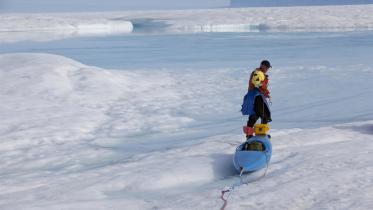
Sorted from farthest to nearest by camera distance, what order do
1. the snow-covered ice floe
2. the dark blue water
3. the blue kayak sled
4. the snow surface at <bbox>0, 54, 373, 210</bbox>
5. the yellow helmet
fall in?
1. the snow-covered ice floe
2. the dark blue water
3. the yellow helmet
4. the blue kayak sled
5. the snow surface at <bbox>0, 54, 373, 210</bbox>

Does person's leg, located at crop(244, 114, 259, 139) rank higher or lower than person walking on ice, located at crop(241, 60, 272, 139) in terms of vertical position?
lower

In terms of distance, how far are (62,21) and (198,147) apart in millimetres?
38891

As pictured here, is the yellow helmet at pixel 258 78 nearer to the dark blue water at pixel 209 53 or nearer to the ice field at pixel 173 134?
the ice field at pixel 173 134

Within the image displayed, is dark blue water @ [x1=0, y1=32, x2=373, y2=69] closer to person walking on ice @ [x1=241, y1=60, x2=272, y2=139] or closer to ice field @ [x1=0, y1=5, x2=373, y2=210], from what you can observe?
ice field @ [x1=0, y1=5, x2=373, y2=210]

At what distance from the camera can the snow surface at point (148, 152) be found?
16.9ft

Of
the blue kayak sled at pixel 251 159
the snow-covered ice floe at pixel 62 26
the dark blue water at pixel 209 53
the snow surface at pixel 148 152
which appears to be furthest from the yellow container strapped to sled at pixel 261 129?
the snow-covered ice floe at pixel 62 26

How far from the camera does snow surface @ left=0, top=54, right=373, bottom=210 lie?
514 centimetres

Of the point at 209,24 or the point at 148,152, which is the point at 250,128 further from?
the point at 209,24

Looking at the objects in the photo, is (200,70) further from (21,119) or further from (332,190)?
(332,190)

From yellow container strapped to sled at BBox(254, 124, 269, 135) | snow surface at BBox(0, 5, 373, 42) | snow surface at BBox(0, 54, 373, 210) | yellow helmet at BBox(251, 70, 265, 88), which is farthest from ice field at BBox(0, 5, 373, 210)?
snow surface at BBox(0, 5, 373, 42)

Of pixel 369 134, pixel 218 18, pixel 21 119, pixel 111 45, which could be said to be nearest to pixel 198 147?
pixel 369 134

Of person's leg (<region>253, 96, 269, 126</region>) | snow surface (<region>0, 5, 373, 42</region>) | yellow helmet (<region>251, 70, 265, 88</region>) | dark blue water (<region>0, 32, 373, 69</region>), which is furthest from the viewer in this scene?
snow surface (<region>0, 5, 373, 42</region>)

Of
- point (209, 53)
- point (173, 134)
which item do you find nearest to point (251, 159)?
point (173, 134)

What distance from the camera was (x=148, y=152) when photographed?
7.36m
